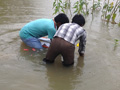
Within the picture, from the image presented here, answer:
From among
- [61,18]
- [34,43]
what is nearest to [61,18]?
[61,18]

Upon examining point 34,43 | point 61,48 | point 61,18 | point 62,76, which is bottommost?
point 62,76

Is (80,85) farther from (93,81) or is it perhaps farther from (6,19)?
(6,19)

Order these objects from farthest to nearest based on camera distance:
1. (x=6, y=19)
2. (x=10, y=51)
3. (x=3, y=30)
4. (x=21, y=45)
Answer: (x=6, y=19) < (x=3, y=30) < (x=21, y=45) < (x=10, y=51)

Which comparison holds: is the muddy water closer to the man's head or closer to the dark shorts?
the dark shorts

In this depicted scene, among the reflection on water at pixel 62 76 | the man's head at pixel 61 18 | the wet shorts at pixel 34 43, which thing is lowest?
the reflection on water at pixel 62 76

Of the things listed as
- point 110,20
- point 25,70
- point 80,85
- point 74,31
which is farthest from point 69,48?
point 110,20

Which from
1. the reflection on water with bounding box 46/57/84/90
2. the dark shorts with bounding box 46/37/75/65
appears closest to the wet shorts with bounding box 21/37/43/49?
the reflection on water with bounding box 46/57/84/90

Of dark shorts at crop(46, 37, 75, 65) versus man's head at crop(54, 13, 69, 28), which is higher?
man's head at crop(54, 13, 69, 28)

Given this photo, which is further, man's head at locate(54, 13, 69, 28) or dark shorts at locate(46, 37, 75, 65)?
man's head at locate(54, 13, 69, 28)

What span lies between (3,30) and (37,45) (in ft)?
5.72

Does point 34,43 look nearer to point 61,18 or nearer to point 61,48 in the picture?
point 61,18

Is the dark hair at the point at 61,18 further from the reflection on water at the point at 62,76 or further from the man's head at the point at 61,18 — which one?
the reflection on water at the point at 62,76

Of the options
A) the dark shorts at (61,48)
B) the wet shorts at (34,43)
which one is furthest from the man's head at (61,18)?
the wet shorts at (34,43)

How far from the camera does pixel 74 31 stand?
295cm
